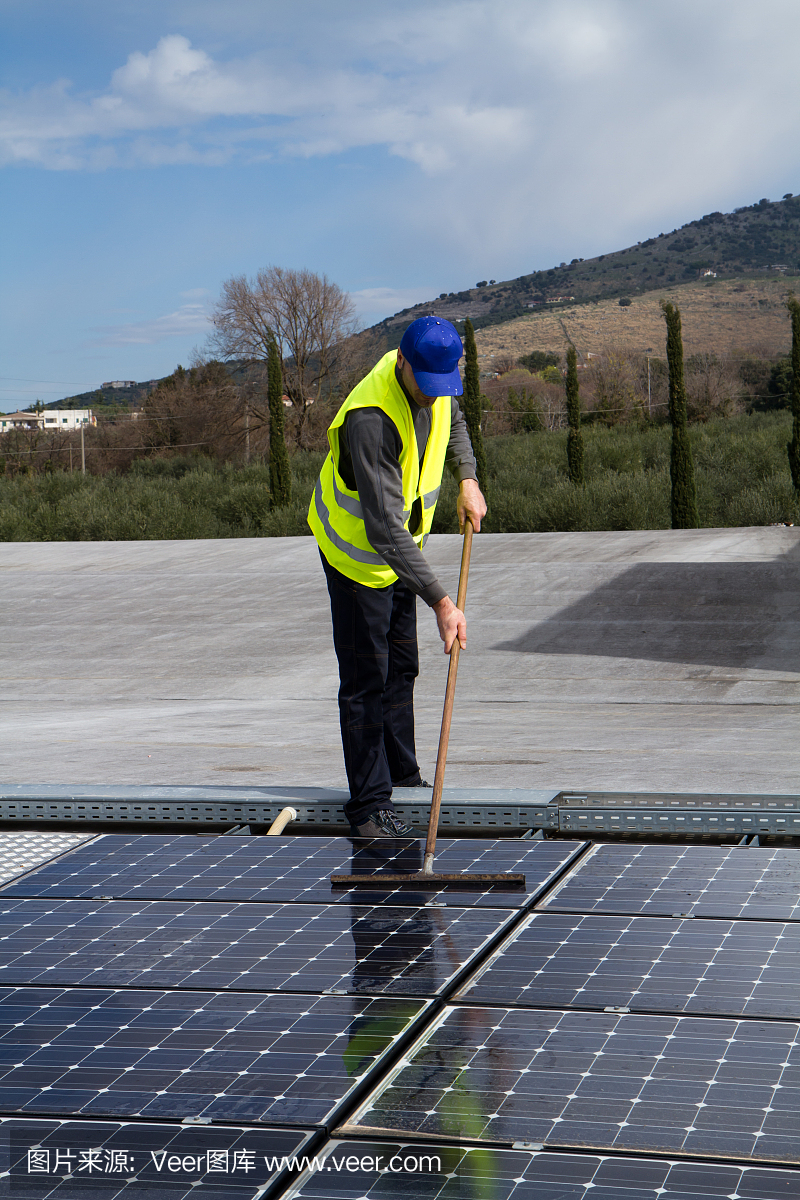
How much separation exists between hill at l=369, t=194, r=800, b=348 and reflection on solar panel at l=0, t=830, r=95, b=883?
347 ft

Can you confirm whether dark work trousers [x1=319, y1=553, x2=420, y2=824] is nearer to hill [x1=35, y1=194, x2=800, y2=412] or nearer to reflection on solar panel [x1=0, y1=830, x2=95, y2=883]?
reflection on solar panel [x1=0, y1=830, x2=95, y2=883]

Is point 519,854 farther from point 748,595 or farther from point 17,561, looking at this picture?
point 17,561

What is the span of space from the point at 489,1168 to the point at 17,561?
1992 centimetres

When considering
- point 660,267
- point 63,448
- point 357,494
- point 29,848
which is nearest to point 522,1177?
point 29,848

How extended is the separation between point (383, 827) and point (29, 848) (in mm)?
1284

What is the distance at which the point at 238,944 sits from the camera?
3203 millimetres

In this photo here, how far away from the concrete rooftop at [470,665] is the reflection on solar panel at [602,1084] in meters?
3.86

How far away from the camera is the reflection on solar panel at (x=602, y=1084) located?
83.7 inches

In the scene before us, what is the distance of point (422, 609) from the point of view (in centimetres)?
1543

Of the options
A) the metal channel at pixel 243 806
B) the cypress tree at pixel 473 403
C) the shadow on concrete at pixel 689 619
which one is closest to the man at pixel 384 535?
the metal channel at pixel 243 806

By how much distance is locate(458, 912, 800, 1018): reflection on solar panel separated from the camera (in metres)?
2.71

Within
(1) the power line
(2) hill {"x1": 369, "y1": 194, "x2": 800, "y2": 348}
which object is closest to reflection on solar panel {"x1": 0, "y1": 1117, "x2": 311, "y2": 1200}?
(1) the power line

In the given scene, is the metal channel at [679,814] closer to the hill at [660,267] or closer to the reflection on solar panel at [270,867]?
the reflection on solar panel at [270,867]

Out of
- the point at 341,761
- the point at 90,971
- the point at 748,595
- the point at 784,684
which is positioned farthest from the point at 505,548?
the point at 90,971
